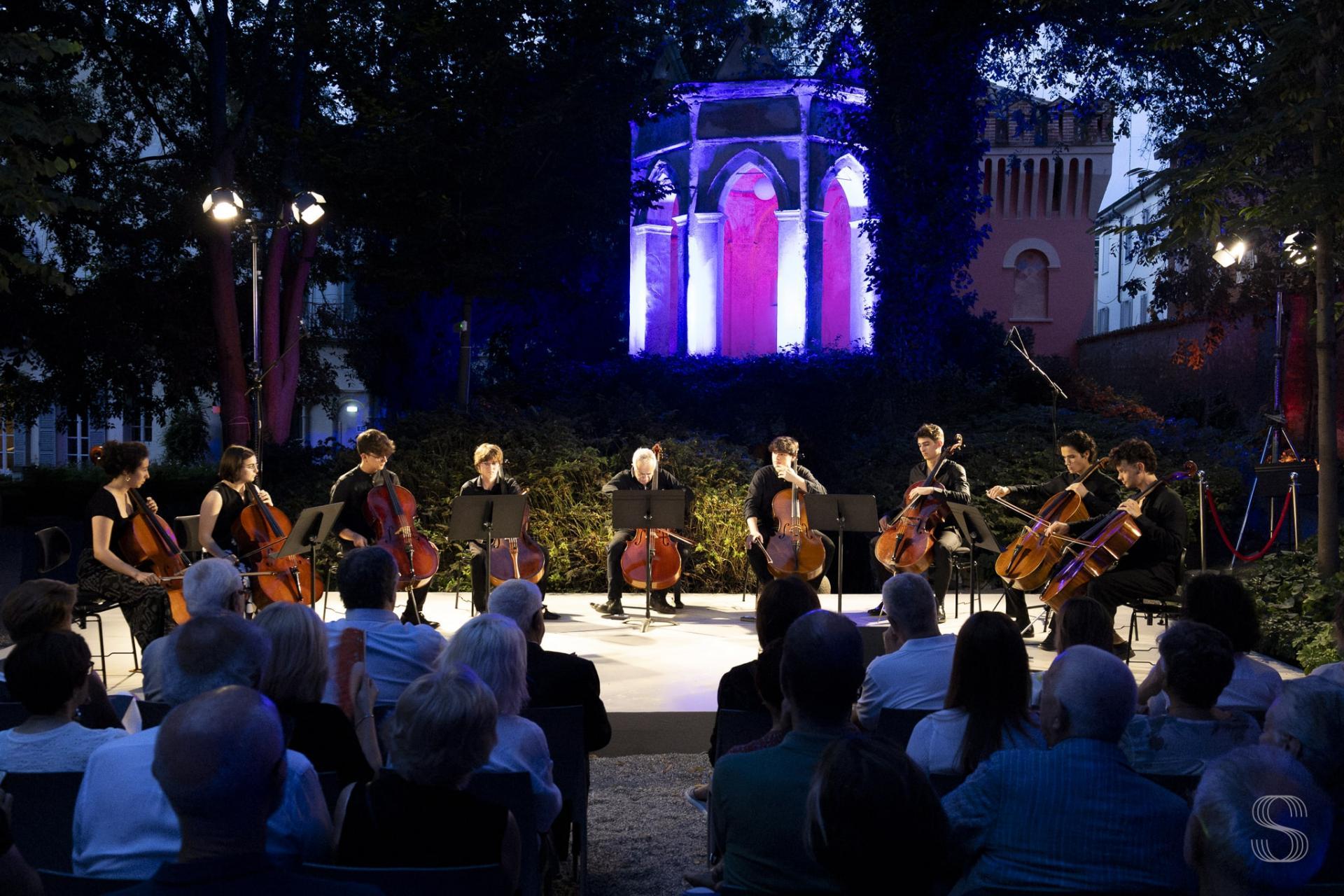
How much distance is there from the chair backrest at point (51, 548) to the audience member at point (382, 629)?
4.22 metres

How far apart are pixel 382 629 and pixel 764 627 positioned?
1468mm

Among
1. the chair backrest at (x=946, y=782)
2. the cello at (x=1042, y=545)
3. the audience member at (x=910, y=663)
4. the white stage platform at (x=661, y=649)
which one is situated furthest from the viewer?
the cello at (x=1042, y=545)

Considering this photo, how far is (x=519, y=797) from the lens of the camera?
325 cm

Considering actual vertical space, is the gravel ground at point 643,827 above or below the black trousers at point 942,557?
below

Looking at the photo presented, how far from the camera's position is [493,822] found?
2.70 metres

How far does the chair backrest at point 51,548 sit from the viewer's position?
26.7 ft

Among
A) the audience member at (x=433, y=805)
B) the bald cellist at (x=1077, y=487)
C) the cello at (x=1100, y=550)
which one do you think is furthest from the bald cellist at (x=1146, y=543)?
the audience member at (x=433, y=805)

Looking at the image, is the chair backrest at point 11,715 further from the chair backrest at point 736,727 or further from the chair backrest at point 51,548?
the chair backrest at point 51,548

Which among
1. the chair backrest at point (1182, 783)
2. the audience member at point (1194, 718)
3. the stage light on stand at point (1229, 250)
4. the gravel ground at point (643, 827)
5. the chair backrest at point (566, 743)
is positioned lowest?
the gravel ground at point (643, 827)

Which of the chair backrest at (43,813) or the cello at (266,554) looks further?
the cello at (266,554)

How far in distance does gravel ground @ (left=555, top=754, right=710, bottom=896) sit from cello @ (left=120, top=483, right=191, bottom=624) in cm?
307

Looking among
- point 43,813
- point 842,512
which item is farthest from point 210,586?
point 842,512

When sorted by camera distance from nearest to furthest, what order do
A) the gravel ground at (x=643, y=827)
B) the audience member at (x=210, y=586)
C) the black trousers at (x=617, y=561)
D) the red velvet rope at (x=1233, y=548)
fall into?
the gravel ground at (x=643, y=827), the audience member at (x=210, y=586), the red velvet rope at (x=1233, y=548), the black trousers at (x=617, y=561)

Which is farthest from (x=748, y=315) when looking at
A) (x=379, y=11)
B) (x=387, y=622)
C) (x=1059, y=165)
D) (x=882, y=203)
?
(x=387, y=622)
